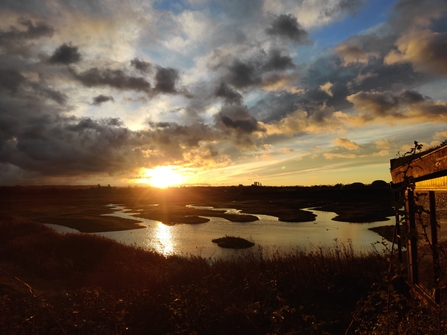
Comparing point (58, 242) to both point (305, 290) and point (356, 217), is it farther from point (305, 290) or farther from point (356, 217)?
point (356, 217)

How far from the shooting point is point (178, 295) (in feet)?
33.9

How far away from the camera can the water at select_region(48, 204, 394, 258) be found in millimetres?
30281

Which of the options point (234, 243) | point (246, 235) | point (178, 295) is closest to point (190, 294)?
point (178, 295)

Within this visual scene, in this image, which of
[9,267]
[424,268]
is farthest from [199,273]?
[9,267]

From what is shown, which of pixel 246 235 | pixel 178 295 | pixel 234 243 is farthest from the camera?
pixel 246 235

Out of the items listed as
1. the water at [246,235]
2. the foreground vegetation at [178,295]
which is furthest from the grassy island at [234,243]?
the foreground vegetation at [178,295]

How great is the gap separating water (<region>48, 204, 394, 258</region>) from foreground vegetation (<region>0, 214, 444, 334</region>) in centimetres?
821

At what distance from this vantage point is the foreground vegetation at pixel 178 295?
7871 millimetres

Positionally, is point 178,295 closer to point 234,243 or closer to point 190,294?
point 190,294

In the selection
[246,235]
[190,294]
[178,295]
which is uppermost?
[178,295]

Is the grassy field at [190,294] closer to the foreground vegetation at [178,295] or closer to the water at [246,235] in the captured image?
the foreground vegetation at [178,295]

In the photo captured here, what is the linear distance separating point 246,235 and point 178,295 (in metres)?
28.5

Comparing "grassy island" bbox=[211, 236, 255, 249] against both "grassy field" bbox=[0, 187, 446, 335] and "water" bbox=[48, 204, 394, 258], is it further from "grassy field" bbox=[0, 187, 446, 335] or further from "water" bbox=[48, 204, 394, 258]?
"grassy field" bbox=[0, 187, 446, 335]

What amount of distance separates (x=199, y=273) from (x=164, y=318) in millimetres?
5624
